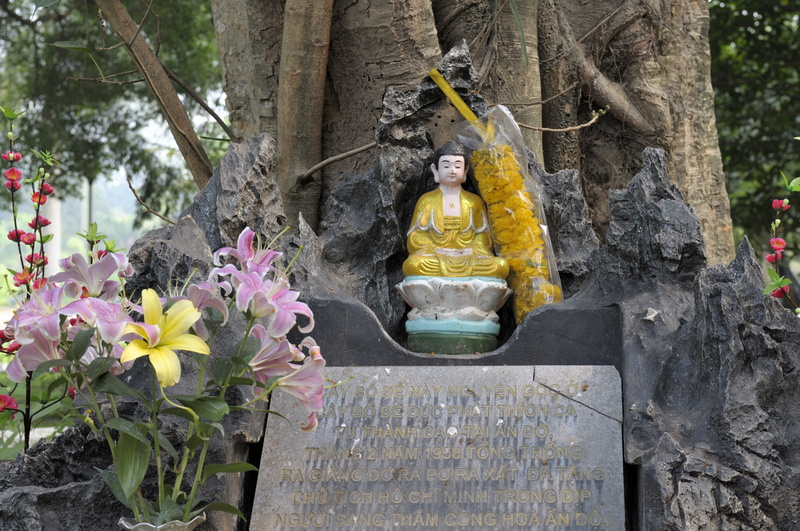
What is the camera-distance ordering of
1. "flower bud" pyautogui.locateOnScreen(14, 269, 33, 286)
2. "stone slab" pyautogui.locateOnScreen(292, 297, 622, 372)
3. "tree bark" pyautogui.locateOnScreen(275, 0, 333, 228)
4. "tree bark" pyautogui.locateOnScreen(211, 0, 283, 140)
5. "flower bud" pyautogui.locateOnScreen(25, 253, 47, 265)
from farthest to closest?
"tree bark" pyautogui.locateOnScreen(211, 0, 283, 140) → "tree bark" pyautogui.locateOnScreen(275, 0, 333, 228) → "flower bud" pyautogui.locateOnScreen(25, 253, 47, 265) → "flower bud" pyautogui.locateOnScreen(14, 269, 33, 286) → "stone slab" pyautogui.locateOnScreen(292, 297, 622, 372)

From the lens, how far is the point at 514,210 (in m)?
4.96

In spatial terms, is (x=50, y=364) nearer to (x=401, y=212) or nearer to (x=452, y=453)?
(x=452, y=453)

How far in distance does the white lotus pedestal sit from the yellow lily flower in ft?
6.16

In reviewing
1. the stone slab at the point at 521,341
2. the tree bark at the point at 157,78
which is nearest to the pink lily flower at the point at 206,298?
the stone slab at the point at 521,341

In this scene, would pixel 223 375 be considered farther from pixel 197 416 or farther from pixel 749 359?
pixel 749 359

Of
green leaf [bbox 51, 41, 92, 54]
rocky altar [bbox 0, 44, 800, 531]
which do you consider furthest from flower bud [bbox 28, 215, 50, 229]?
green leaf [bbox 51, 41, 92, 54]

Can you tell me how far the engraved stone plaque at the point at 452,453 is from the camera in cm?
364

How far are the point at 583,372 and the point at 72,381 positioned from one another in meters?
2.10

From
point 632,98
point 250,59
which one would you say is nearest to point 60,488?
point 250,59

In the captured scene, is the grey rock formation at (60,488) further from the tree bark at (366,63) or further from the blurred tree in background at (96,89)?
the blurred tree in background at (96,89)

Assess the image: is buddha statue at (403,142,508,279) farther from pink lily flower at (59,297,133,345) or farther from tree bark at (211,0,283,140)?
pink lily flower at (59,297,133,345)

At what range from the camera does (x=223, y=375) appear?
3.23m

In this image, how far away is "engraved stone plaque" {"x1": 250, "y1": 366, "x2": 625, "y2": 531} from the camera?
3645 mm

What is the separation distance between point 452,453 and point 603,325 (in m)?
1.04
